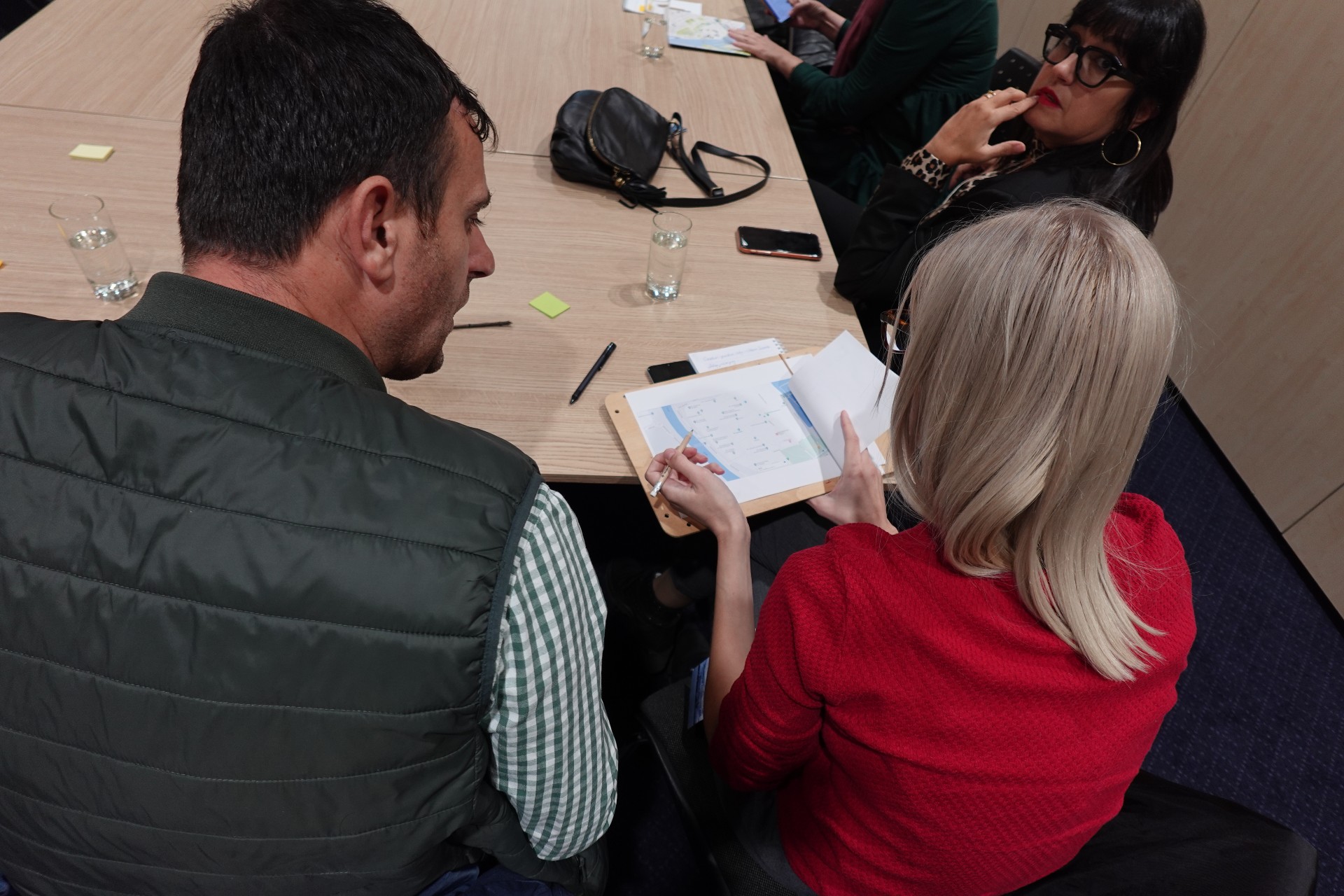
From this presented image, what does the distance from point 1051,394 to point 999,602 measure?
0.69ft

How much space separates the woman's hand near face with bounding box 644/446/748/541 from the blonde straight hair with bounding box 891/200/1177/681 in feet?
1.31

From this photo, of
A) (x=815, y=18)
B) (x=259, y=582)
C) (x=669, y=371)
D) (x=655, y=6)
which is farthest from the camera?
(x=815, y=18)

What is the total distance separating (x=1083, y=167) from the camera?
1454 mm

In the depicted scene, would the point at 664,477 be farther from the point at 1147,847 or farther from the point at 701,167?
the point at 701,167

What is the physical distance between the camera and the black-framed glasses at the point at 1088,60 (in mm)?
1366

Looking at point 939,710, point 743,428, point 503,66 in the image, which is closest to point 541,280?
point 743,428

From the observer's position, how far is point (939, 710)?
2.27 feet

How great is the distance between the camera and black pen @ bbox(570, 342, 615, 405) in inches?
49.2

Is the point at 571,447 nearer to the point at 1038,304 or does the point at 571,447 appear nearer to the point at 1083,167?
the point at 1038,304

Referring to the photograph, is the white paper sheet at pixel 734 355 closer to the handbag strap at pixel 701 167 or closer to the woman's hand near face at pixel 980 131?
the handbag strap at pixel 701 167

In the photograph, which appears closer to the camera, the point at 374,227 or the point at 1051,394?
the point at 1051,394

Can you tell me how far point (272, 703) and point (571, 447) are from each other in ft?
2.18

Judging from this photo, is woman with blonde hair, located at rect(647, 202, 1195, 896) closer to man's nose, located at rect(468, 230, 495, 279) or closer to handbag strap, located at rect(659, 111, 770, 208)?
man's nose, located at rect(468, 230, 495, 279)

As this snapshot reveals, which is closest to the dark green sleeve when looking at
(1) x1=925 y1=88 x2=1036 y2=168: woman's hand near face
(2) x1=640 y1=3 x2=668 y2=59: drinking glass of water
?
(2) x1=640 y1=3 x2=668 y2=59: drinking glass of water
